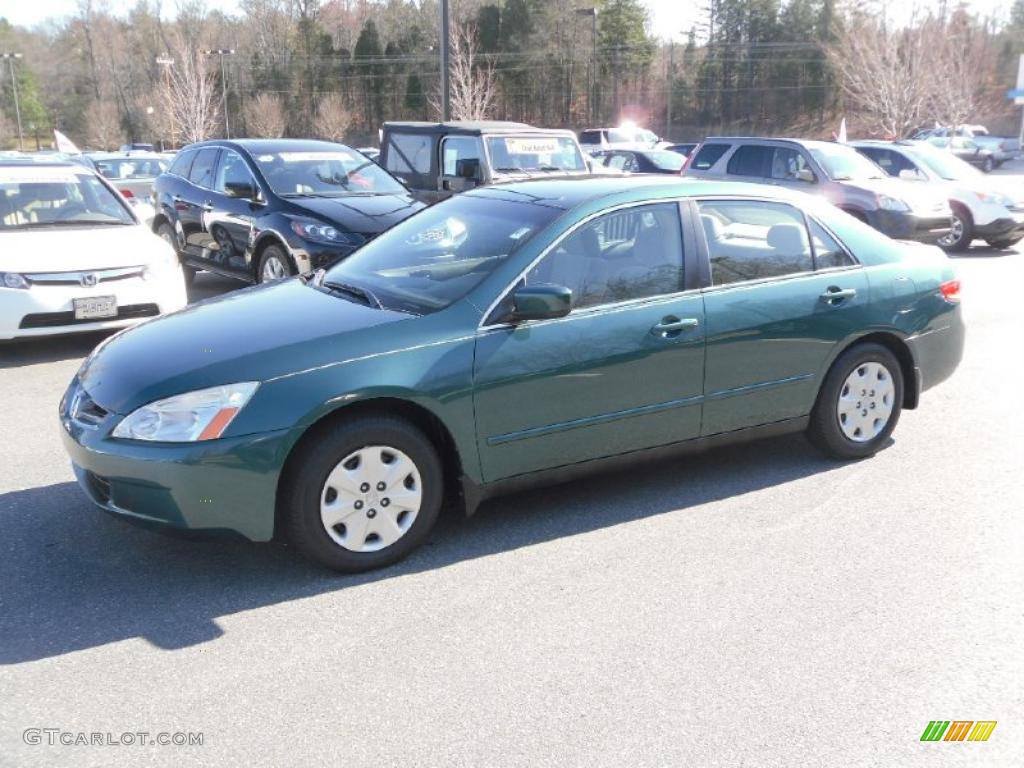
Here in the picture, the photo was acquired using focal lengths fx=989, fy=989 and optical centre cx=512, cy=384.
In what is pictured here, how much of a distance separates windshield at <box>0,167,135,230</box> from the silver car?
8725 mm

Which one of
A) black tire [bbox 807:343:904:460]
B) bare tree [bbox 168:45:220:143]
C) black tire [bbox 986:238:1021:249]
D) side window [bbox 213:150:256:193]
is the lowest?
black tire [bbox 986:238:1021:249]

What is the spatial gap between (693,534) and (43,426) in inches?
157

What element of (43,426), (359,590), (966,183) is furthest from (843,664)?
(966,183)

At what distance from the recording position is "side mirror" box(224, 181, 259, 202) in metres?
9.80

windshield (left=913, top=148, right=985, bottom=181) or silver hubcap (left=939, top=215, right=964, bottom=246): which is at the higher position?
windshield (left=913, top=148, right=985, bottom=181)

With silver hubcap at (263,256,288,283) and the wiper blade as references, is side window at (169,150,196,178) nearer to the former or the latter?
silver hubcap at (263,256,288,283)

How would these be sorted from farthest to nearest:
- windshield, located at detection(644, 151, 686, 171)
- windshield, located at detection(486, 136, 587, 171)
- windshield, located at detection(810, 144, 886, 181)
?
1. windshield, located at detection(644, 151, 686, 171)
2. windshield, located at detection(810, 144, 886, 181)
3. windshield, located at detection(486, 136, 587, 171)

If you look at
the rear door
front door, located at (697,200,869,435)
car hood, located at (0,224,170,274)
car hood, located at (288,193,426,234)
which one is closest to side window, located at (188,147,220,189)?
the rear door

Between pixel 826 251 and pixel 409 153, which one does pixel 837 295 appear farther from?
pixel 409 153

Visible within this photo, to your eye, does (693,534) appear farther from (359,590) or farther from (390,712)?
(390,712)

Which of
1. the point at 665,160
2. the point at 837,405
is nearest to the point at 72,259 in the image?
the point at 837,405

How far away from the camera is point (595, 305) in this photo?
4.52 m

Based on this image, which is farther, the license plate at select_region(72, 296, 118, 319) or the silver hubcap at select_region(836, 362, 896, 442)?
the license plate at select_region(72, 296, 118, 319)

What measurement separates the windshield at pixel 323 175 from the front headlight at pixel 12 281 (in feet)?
9.69
